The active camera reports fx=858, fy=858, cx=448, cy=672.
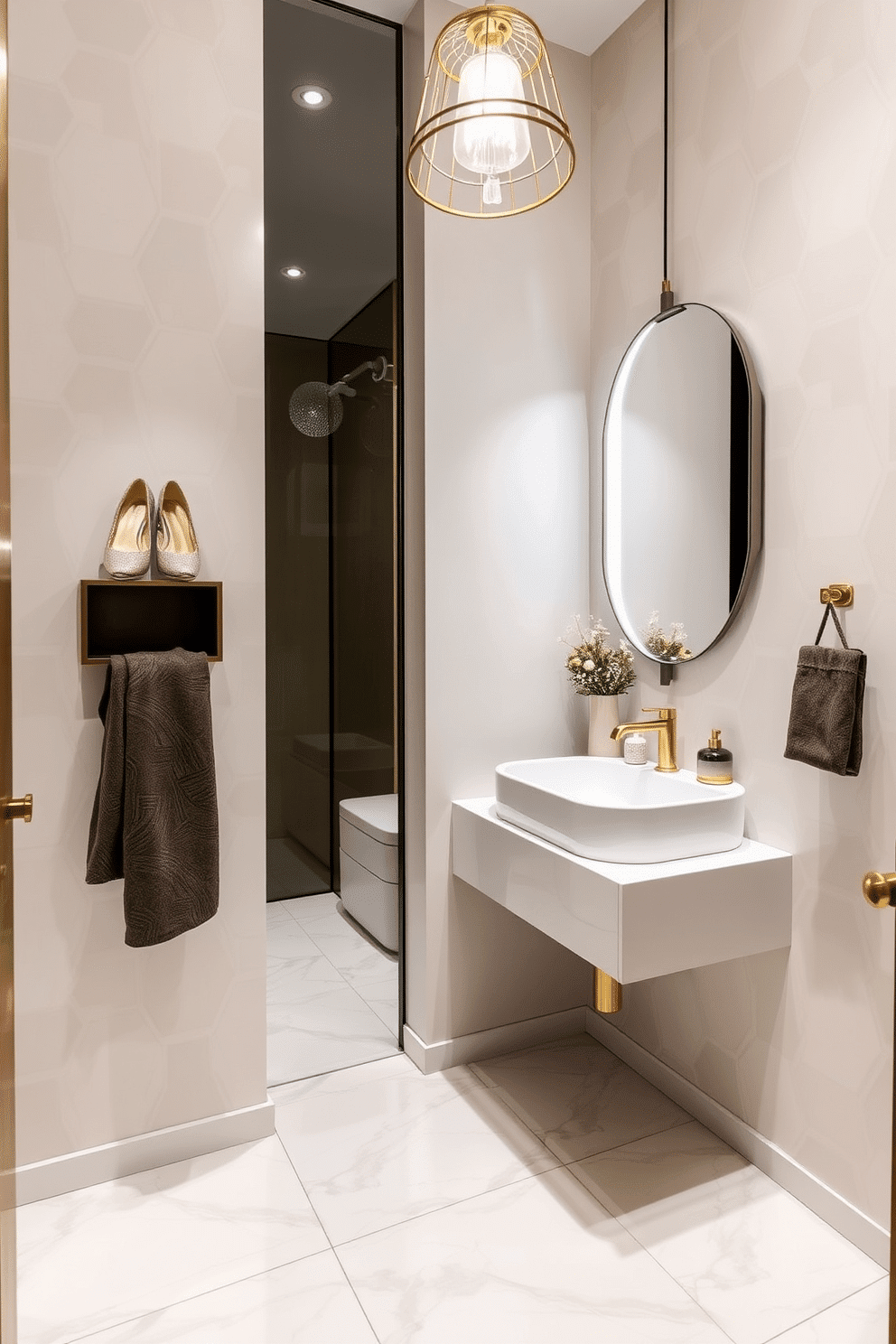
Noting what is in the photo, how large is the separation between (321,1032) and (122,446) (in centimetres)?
162

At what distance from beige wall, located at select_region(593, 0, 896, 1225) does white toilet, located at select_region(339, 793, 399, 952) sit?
0.79 m

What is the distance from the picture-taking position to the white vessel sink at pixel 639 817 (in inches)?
67.9

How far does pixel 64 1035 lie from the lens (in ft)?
5.91

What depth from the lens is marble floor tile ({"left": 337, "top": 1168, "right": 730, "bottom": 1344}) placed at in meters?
1.46

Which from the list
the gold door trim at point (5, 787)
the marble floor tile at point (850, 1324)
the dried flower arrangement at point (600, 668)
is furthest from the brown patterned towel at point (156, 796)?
the marble floor tile at point (850, 1324)

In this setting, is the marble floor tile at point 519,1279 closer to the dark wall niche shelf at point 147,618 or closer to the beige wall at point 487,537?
the beige wall at point 487,537

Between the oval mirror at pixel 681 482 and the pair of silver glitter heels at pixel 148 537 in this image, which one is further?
the oval mirror at pixel 681 482

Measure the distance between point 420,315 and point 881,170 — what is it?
1.08 meters

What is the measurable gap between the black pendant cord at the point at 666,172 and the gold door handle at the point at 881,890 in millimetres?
1650

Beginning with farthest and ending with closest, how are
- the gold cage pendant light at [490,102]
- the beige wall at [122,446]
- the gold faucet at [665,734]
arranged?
the gold faucet at [665,734]
the beige wall at [122,446]
the gold cage pendant light at [490,102]

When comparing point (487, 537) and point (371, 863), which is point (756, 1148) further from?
point (487, 537)

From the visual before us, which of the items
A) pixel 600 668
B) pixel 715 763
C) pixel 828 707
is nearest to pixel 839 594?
pixel 828 707

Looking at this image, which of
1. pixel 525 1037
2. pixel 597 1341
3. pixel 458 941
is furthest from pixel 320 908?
pixel 597 1341

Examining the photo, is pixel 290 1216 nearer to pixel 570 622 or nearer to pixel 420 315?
pixel 570 622
